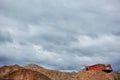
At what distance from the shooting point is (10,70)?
95438 mm

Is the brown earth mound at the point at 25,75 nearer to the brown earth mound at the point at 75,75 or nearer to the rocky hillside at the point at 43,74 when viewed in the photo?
the rocky hillside at the point at 43,74

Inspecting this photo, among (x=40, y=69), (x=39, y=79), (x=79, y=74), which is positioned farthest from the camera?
(x=40, y=69)

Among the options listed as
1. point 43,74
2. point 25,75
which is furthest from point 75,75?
point 25,75

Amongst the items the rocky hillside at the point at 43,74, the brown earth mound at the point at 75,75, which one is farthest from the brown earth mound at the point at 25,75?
the brown earth mound at the point at 75,75

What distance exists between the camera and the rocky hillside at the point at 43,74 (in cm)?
8531

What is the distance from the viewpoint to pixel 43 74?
8825 cm

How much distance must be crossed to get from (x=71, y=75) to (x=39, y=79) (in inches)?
644

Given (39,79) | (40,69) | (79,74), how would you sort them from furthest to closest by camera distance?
(40,69), (79,74), (39,79)

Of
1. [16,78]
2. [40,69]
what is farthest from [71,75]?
[16,78]

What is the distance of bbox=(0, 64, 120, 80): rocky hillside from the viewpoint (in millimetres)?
85312

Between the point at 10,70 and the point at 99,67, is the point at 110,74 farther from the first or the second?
the point at 10,70

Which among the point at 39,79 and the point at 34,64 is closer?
the point at 39,79

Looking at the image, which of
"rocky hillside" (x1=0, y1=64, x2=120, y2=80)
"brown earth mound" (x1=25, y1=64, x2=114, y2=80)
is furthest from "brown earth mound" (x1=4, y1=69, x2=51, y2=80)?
"brown earth mound" (x1=25, y1=64, x2=114, y2=80)

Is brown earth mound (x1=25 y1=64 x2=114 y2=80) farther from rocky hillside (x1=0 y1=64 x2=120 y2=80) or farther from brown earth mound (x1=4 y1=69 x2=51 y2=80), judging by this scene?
brown earth mound (x1=4 y1=69 x2=51 y2=80)
